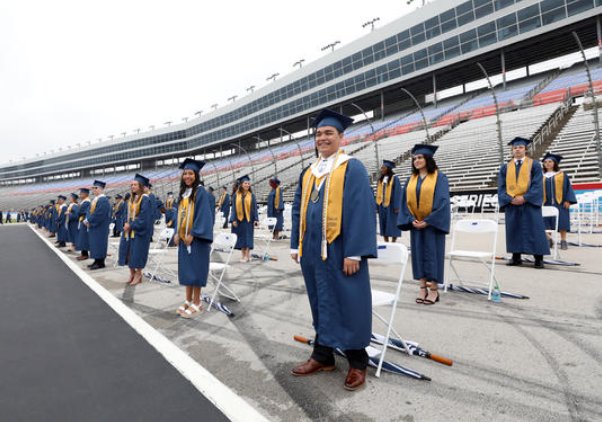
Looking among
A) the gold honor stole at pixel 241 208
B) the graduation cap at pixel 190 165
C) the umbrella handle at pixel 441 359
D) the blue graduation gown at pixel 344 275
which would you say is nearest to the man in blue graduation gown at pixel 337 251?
the blue graduation gown at pixel 344 275

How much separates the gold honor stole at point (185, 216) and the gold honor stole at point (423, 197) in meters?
2.66

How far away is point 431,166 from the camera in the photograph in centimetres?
426

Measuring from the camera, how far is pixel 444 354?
8.96ft

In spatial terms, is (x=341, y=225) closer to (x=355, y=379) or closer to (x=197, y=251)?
(x=355, y=379)

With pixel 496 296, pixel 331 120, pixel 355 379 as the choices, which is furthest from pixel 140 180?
pixel 496 296

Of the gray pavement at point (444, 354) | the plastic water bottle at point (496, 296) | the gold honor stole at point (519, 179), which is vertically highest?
the gold honor stole at point (519, 179)

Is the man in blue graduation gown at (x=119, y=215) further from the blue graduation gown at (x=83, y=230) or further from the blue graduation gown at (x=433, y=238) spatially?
the blue graduation gown at (x=433, y=238)

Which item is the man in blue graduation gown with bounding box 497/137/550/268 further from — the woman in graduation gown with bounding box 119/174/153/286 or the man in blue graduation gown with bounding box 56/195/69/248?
the man in blue graduation gown with bounding box 56/195/69/248

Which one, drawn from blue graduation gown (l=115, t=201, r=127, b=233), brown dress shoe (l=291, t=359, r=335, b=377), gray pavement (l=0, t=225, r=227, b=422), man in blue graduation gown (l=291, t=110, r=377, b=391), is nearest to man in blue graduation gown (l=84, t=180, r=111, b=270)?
gray pavement (l=0, t=225, r=227, b=422)

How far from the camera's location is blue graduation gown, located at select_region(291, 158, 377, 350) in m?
2.37

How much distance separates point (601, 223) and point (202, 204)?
41.4 feet

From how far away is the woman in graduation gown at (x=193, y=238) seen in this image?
405cm

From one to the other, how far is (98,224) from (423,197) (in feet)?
22.8

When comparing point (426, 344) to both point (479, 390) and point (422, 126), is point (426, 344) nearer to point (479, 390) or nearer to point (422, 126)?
point (479, 390)
